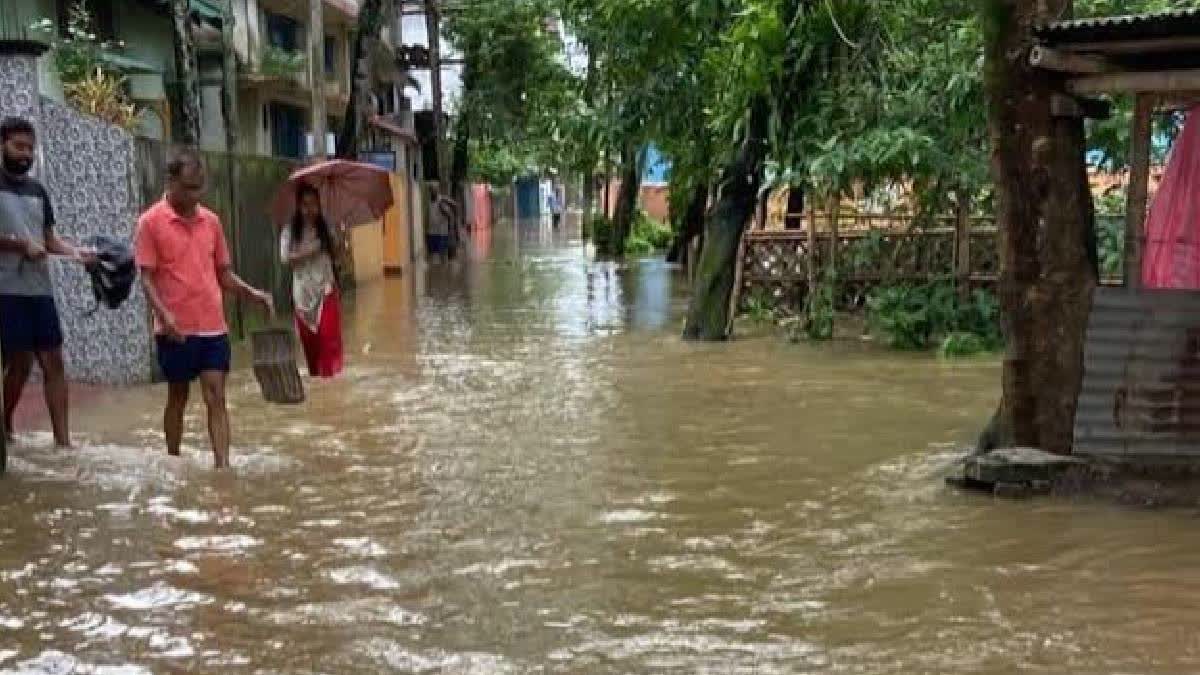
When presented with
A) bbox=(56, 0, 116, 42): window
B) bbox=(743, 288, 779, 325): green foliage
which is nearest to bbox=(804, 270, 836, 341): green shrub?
bbox=(743, 288, 779, 325): green foliage

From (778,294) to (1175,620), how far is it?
39.2ft

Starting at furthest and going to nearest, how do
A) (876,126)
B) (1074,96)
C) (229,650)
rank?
(876,126) → (1074,96) → (229,650)

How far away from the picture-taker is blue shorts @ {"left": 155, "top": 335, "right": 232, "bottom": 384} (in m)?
8.02

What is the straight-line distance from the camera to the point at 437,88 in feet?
130

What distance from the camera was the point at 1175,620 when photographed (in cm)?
536

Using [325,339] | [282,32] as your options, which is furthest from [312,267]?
[282,32]

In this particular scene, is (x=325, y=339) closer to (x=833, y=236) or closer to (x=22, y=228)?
(x=22, y=228)

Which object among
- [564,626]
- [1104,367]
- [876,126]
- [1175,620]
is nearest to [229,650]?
[564,626]

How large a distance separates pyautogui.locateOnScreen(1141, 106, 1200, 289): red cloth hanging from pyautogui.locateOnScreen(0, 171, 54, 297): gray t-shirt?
241 inches

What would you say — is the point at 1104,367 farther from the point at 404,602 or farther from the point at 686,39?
the point at 686,39

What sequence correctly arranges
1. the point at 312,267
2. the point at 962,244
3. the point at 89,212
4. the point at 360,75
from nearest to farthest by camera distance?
the point at 312,267
the point at 89,212
the point at 962,244
the point at 360,75

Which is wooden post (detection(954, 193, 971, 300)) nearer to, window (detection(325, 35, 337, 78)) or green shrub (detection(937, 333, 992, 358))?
green shrub (detection(937, 333, 992, 358))

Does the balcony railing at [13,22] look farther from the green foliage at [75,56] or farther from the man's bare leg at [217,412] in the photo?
the man's bare leg at [217,412]

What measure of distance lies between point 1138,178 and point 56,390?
239 inches
